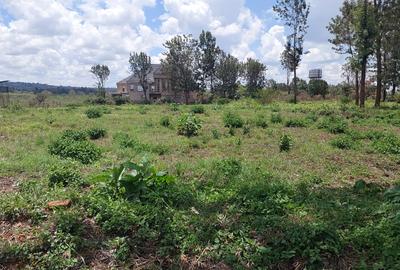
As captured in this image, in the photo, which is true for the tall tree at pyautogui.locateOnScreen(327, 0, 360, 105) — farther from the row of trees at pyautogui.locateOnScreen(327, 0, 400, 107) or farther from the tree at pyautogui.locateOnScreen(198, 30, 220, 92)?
the tree at pyautogui.locateOnScreen(198, 30, 220, 92)

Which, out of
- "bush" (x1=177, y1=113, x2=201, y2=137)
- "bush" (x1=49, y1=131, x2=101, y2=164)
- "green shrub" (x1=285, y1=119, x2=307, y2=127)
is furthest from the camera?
"green shrub" (x1=285, y1=119, x2=307, y2=127)

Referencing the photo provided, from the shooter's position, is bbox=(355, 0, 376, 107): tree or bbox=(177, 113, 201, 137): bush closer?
bbox=(177, 113, 201, 137): bush

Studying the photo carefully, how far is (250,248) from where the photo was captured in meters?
4.41

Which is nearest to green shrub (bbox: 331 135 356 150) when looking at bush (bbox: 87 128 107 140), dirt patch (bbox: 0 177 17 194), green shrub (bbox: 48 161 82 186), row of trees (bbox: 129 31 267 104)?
green shrub (bbox: 48 161 82 186)

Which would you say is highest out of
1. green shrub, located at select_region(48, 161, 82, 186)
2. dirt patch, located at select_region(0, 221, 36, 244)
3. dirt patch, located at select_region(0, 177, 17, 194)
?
green shrub, located at select_region(48, 161, 82, 186)

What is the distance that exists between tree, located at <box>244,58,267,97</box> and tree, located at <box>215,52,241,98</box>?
3298 millimetres

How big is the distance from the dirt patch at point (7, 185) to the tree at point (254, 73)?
6057 centimetres

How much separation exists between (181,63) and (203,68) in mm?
5015

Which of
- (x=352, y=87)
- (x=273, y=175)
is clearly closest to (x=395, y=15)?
(x=352, y=87)

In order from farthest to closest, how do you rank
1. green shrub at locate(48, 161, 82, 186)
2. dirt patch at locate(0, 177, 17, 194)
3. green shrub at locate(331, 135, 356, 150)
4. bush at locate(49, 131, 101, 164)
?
green shrub at locate(331, 135, 356, 150) < bush at locate(49, 131, 101, 164) < green shrub at locate(48, 161, 82, 186) < dirt patch at locate(0, 177, 17, 194)

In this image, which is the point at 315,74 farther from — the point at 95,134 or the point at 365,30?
the point at 95,134

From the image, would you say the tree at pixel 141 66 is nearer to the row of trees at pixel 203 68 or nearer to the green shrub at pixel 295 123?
the row of trees at pixel 203 68

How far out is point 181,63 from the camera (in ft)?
180

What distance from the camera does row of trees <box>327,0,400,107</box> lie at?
28.2 m
